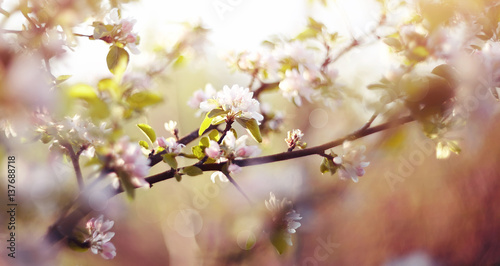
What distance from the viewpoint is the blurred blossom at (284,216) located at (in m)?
0.72

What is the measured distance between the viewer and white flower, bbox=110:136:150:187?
1.73 feet

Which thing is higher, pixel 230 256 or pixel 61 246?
pixel 61 246

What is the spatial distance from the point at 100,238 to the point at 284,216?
391 millimetres

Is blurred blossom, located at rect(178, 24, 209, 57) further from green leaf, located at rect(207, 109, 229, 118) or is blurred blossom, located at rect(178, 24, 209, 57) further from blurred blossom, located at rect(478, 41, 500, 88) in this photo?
blurred blossom, located at rect(478, 41, 500, 88)

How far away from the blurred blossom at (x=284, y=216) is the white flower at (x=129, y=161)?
11.9 inches

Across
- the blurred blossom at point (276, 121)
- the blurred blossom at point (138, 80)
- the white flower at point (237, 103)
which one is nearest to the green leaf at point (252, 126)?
the white flower at point (237, 103)

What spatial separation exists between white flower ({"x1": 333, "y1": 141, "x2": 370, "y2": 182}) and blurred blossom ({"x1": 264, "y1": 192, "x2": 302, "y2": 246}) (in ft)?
0.45

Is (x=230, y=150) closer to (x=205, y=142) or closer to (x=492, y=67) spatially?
(x=205, y=142)

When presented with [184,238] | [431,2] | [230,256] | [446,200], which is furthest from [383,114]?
[184,238]

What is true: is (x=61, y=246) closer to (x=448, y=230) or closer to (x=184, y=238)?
(x=448, y=230)

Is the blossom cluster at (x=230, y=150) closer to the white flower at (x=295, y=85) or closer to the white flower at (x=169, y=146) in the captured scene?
the white flower at (x=169, y=146)

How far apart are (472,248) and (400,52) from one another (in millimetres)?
1836

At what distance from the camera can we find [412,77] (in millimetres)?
685

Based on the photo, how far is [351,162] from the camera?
0.74m
